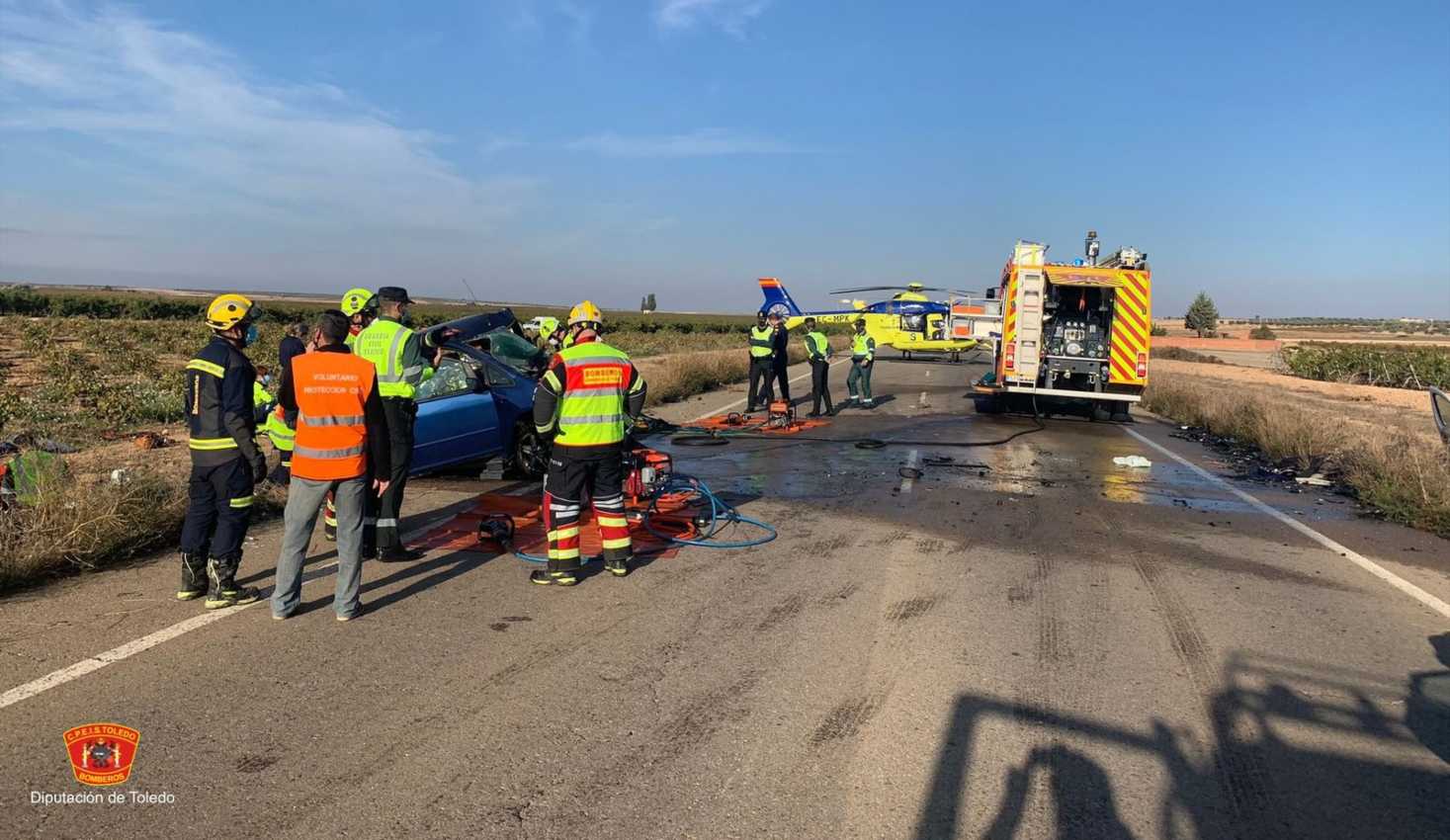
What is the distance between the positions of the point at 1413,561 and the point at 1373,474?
3.14 metres

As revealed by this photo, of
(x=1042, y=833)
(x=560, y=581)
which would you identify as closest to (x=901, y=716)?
(x=1042, y=833)

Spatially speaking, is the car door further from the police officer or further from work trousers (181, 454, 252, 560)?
the police officer

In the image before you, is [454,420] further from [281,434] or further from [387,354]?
[387,354]

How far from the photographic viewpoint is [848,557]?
694cm

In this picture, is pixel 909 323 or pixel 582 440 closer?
pixel 582 440

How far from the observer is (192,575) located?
5.53 metres

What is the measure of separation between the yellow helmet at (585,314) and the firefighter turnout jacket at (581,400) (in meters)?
0.20

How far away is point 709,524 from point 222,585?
12.5 ft

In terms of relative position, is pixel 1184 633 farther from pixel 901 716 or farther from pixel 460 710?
pixel 460 710

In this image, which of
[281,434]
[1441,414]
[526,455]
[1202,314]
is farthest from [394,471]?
[1202,314]

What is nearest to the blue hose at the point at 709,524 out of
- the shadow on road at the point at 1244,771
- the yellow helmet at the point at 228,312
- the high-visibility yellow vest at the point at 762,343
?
the yellow helmet at the point at 228,312

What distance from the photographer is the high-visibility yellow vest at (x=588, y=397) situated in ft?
20.3

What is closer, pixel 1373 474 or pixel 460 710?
pixel 460 710

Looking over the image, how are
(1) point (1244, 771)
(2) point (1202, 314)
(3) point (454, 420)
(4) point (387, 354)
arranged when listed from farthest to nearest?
(2) point (1202, 314) → (3) point (454, 420) → (4) point (387, 354) → (1) point (1244, 771)
